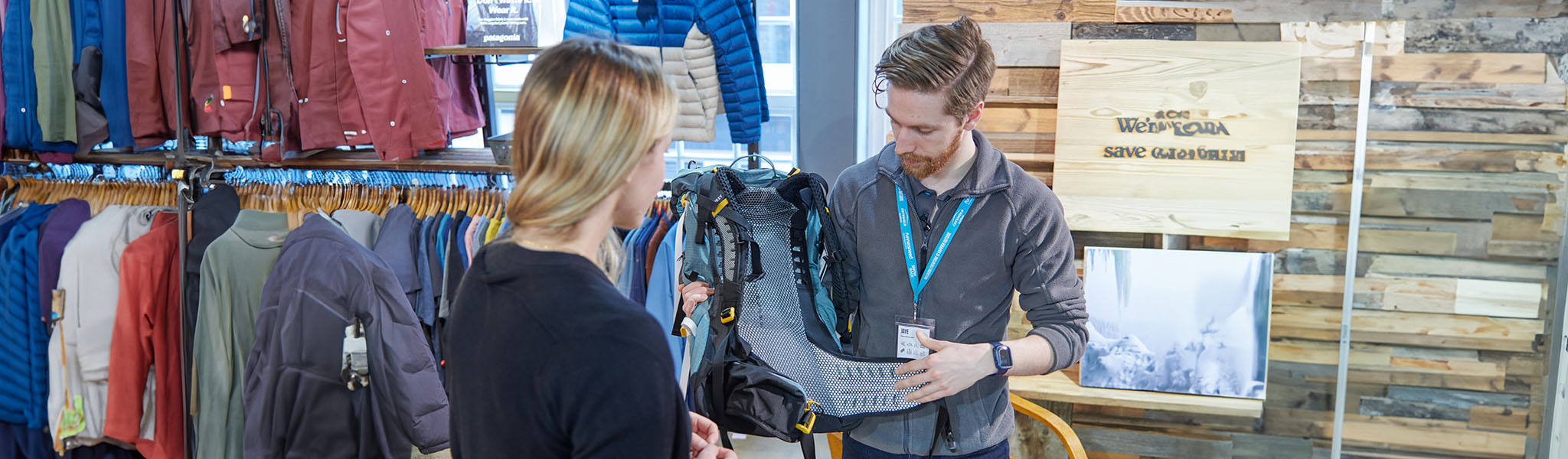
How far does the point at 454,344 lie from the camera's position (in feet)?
3.64

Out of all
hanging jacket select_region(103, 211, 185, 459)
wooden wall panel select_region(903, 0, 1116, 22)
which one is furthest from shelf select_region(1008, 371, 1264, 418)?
hanging jacket select_region(103, 211, 185, 459)

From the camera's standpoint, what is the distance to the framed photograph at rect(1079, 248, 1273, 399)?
2.62 m

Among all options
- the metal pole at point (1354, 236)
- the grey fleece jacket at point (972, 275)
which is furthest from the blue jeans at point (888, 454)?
the metal pole at point (1354, 236)

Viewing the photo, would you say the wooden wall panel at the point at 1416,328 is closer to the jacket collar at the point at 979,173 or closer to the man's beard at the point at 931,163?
the jacket collar at the point at 979,173

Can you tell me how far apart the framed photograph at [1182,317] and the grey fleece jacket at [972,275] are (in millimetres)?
869

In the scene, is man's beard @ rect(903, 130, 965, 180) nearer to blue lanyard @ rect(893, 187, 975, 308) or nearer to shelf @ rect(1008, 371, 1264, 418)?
blue lanyard @ rect(893, 187, 975, 308)

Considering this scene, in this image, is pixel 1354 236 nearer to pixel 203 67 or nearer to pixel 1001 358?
pixel 1001 358

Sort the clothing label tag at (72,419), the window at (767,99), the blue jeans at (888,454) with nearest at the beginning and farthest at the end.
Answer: the blue jeans at (888,454), the clothing label tag at (72,419), the window at (767,99)

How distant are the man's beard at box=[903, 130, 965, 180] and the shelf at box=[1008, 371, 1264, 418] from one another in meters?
1.01

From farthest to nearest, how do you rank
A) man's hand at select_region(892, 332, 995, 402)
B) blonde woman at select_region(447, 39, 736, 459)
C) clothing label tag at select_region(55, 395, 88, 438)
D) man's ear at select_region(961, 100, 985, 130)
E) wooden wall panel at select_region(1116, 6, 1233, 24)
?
clothing label tag at select_region(55, 395, 88, 438) < wooden wall panel at select_region(1116, 6, 1233, 24) < man's ear at select_region(961, 100, 985, 130) < man's hand at select_region(892, 332, 995, 402) < blonde woman at select_region(447, 39, 736, 459)

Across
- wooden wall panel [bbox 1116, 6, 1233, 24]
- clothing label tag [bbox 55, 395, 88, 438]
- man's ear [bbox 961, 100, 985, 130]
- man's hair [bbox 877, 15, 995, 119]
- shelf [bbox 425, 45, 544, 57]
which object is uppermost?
wooden wall panel [bbox 1116, 6, 1233, 24]

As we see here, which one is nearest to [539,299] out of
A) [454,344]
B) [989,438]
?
[454,344]

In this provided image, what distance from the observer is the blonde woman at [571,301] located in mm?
968

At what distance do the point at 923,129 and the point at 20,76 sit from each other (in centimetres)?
341
